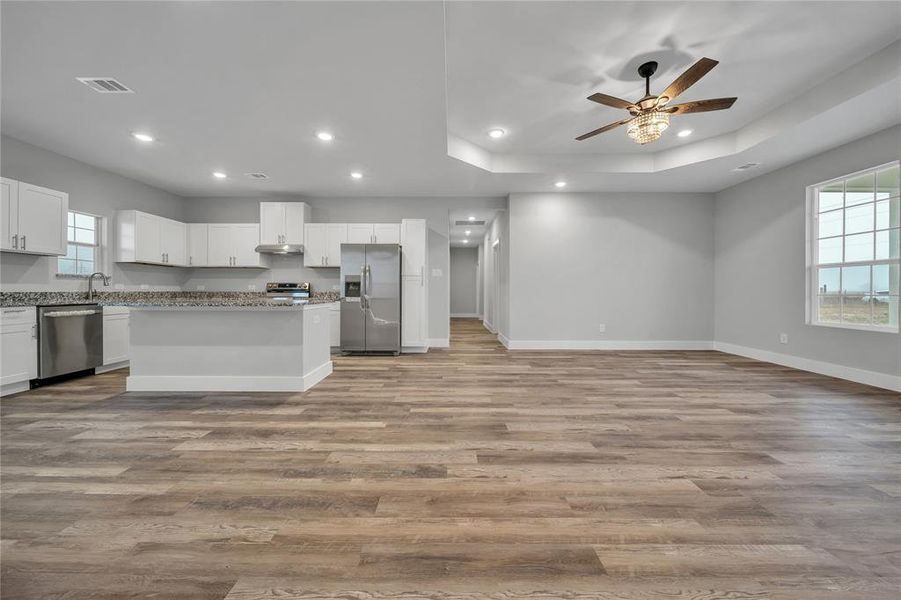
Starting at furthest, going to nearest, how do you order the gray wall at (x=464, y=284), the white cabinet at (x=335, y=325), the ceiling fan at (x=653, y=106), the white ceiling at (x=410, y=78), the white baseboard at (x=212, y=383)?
the gray wall at (x=464, y=284) < the white cabinet at (x=335, y=325) < the white baseboard at (x=212, y=383) < the ceiling fan at (x=653, y=106) < the white ceiling at (x=410, y=78)

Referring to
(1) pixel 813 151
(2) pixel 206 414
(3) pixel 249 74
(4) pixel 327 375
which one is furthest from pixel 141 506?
(1) pixel 813 151

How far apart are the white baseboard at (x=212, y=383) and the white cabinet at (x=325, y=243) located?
2.91 m

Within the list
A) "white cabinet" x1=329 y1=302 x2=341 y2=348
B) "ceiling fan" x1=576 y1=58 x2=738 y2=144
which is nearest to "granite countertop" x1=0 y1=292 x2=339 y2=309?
"white cabinet" x1=329 y1=302 x2=341 y2=348

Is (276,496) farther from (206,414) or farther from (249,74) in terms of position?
(249,74)

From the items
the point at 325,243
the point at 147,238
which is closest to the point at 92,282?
the point at 147,238

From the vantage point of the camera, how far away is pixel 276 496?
171 centimetres

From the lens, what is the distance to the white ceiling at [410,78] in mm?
2309

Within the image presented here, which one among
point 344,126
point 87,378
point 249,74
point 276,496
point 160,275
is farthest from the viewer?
point 160,275

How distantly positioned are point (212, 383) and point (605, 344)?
5.65 m

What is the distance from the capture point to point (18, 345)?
11.5 ft

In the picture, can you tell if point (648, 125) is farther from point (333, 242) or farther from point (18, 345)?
point (18, 345)

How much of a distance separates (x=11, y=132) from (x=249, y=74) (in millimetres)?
3266

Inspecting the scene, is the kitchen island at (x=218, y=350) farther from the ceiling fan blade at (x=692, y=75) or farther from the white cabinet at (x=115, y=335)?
the ceiling fan blade at (x=692, y=75)

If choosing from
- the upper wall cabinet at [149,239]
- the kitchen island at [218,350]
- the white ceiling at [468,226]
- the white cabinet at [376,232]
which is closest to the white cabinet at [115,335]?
the upper wall cabinet at [149,239]
